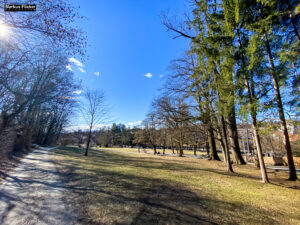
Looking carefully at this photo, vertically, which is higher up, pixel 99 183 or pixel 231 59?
pixel 231 59

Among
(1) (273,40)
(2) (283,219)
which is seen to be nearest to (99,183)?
(2) (283,219)

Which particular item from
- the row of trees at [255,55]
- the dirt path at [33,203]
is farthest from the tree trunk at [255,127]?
the dirt path at [33,203]

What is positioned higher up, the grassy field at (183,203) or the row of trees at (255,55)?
the row of trees at (255,55)

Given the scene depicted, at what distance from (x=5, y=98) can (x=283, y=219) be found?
12.0 metres

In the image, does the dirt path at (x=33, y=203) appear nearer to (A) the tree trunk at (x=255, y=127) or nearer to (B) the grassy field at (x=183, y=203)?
(B) the grassy field at (x=183, y=203)

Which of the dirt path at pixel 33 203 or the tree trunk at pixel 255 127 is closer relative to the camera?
the dirt path at pixel 33 203

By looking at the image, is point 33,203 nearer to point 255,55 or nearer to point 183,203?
point 183,203

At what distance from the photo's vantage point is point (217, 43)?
6.87m

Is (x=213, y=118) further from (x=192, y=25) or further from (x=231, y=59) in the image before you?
(x=192, y=25)

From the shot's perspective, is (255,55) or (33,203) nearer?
(33,203)

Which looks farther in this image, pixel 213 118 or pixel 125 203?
pixel 213 118

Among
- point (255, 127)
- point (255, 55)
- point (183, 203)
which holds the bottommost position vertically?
point (183, 203)

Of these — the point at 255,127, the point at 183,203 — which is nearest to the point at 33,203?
the point at 183,203

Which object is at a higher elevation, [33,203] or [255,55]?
[255,55]
